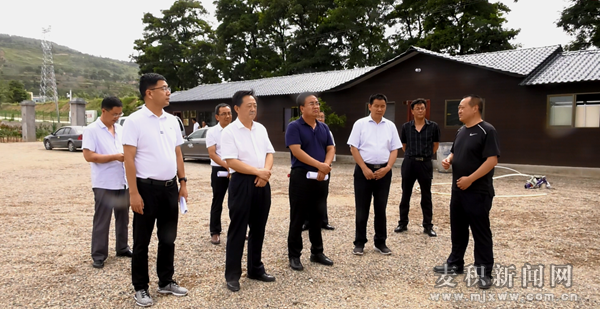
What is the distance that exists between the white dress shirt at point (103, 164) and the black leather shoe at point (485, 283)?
3703 millimetres

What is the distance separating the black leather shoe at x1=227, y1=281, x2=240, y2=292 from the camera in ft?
11.4

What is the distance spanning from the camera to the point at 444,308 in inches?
125

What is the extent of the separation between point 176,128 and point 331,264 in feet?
6.96

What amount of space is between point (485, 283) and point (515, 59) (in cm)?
1203

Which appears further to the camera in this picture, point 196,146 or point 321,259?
point 196,146

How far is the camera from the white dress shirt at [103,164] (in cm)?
411

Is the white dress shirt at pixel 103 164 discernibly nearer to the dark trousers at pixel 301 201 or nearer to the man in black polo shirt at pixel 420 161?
the dark trousers at pixel 301 201

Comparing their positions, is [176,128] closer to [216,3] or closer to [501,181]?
[501,181]

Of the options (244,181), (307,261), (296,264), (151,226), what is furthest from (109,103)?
(307,261)

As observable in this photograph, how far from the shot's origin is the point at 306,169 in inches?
155

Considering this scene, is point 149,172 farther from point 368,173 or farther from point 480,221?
point 480,221

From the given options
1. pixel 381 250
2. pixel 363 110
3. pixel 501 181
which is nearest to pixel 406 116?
pixel 363 110

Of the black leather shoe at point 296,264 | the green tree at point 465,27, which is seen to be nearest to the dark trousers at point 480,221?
the black leather shoe at point 296,264

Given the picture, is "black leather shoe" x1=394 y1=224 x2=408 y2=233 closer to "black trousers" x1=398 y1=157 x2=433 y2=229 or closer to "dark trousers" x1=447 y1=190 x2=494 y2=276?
"black trousers" x1=398 y1=157 x2=433 y2=229
